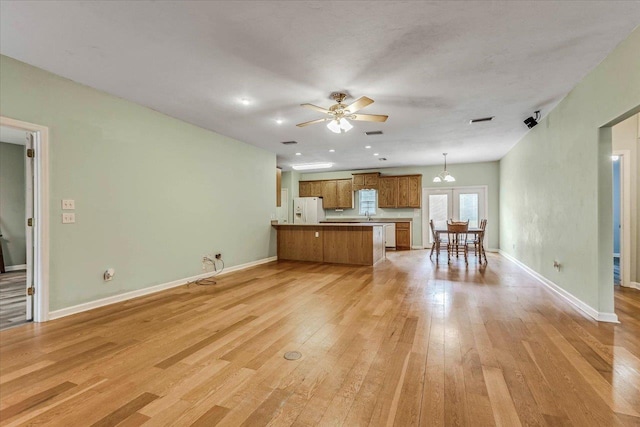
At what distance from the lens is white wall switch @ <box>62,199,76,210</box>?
316 centimetres

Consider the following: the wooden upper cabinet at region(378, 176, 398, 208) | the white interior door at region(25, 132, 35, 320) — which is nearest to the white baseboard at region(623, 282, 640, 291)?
the wooden upper cabinet at region(378, 176, 398, 208)

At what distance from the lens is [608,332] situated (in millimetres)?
2629

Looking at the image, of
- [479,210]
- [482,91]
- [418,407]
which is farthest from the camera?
[479,210]

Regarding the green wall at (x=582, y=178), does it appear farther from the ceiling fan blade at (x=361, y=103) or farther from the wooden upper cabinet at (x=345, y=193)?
the wooden upper cabinet at (x=345, y=193)

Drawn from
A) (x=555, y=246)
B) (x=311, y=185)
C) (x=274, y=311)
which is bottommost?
(x=274, y=311)

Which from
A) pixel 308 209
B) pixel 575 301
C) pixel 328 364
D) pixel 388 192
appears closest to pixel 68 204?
pixel 328 364

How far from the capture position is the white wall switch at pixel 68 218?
316cm

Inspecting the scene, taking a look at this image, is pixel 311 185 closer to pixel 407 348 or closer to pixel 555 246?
pixel 555 246

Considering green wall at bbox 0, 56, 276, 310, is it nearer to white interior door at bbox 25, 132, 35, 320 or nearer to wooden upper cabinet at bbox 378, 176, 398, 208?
white interior door at bbox 25, 132, 35, 320

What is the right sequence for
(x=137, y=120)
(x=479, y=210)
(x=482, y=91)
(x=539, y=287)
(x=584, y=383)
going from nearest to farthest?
1. (x=584, y=383)
2. (x=482, y=91)
3. (x=137, y=120)
4. (x=539, y=287)
5. (x=479, y=210)

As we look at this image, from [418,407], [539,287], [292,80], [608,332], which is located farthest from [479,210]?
[418,407]

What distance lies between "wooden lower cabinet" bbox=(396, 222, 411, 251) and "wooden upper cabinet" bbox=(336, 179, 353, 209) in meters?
1.76

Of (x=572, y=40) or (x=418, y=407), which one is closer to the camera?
(x=418, y=407)

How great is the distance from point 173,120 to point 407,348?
175 inches
